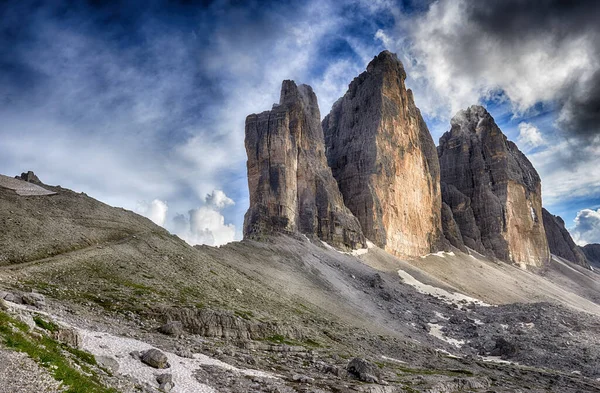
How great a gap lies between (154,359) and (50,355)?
6.08 metres

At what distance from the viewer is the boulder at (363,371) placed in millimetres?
30219

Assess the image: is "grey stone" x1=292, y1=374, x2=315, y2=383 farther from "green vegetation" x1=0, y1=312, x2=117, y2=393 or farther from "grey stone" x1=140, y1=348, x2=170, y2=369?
"green vegetation" x1=0, y1=312, x2=117, y2=393

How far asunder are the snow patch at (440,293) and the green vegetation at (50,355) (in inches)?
3311

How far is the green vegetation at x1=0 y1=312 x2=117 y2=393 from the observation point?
14.1 meters

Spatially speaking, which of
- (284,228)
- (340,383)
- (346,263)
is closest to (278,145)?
(284,228)

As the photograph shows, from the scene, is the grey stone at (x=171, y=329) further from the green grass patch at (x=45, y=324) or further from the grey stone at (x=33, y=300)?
the green grass patch at (x=45, y=324)

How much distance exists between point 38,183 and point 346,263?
63290 millimetres

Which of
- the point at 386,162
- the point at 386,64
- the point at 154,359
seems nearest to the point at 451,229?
the point at 386,162

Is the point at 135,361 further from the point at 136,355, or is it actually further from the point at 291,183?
the point at 291,183

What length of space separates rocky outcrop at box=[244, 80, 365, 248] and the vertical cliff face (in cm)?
1617

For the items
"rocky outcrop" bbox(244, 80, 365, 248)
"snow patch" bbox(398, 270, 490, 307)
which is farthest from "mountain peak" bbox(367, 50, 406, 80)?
"snow patch" bbox(398, 270, 490, 307)

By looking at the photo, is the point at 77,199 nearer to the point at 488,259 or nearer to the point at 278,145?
the point at 278,145

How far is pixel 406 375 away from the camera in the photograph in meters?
36.2

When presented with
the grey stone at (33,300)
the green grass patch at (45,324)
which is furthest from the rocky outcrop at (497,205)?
the green grass patch at (45,324)
